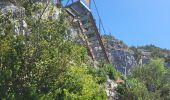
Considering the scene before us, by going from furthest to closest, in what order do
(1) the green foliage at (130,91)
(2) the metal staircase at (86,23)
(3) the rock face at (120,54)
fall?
(3) the rock face at (120,54) < (1) the green foliage at (130,91) < (2) the metal staircase at (86,23)

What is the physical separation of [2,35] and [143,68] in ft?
85.3

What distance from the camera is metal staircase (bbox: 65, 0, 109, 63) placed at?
3180 cm

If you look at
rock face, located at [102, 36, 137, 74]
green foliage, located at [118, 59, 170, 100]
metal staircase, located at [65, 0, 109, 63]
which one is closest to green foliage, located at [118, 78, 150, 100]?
green foliage, located at [118, 59, 170, 100]

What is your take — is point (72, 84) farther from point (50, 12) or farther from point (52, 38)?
point (50, 12)

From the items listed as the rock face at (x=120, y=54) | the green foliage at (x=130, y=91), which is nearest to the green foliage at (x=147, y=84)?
the green foliage at (x=130, y=91)

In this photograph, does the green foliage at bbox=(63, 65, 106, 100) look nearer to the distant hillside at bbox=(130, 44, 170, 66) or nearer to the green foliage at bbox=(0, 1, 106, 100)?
the green foliage at bbox=(0, 1, 106, 100)

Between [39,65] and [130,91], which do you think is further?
[130,91]

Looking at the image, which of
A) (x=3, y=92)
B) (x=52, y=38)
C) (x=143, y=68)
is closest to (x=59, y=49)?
(x=52, y=38)

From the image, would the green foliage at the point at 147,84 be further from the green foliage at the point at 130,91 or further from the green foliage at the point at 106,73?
the green foliage at the point at 106,73

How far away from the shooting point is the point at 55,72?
2172 centimetres

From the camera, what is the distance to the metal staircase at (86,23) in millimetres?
31797

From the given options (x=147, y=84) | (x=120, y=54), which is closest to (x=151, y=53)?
(x=120, y=54)

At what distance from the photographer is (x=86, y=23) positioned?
32.6m

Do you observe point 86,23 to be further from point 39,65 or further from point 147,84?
point 147,84
